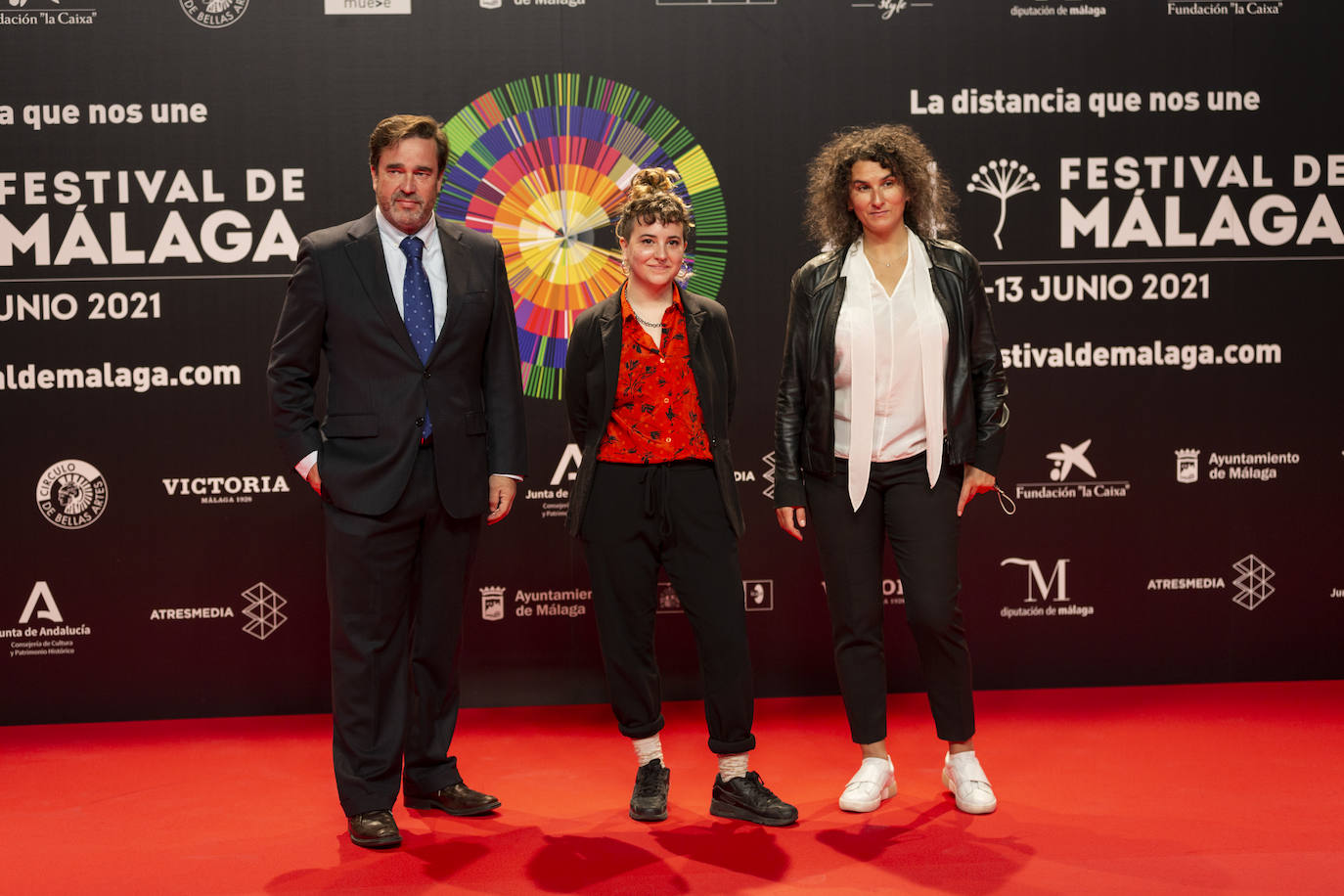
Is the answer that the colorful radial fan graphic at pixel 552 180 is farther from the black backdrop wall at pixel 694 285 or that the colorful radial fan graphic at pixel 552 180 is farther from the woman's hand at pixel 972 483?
the woman's hand at pixel 972 483

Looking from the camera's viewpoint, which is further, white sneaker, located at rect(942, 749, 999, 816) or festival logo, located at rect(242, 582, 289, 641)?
festival logo, located at rect(242, 582, 289, 641)

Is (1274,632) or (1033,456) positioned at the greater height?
(1033,456)

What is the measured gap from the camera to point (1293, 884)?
8.95 ft

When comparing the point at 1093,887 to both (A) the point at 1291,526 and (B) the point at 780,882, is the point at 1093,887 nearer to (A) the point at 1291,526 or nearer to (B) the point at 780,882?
(B) the point at 780,882

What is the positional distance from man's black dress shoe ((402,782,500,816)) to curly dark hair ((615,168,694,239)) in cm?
163

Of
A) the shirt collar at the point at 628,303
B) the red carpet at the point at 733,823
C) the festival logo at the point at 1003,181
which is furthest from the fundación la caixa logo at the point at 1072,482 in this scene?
the shirt collar at the point at 628,303

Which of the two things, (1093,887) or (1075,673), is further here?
(1075,673)

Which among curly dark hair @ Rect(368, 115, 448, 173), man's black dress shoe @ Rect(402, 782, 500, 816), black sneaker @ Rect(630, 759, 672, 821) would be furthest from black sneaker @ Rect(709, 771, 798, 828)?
curly dark hair @ Rect(368, 115, 448, 173)

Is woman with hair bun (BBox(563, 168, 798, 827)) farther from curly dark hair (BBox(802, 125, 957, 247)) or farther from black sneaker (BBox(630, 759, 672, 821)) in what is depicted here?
curly dark hair (BBox(802, 125, 957, 247))

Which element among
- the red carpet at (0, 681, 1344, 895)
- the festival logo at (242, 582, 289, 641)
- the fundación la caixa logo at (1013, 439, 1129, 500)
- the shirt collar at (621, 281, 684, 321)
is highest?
the shirt collar at (621, 281, 684, 321)

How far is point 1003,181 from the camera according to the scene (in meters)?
4.41

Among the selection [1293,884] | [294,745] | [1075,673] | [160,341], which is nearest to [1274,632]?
[1075,673]

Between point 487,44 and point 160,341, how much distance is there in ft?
5.29

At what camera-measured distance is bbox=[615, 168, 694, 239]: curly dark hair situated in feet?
10.1
